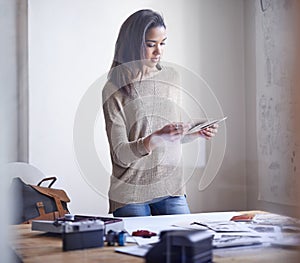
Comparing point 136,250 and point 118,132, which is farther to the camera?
point 118,132

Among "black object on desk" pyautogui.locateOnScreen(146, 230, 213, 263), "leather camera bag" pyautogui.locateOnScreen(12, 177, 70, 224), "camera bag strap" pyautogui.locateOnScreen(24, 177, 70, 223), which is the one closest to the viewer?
"black object on desk" pyautogui.locateOnScreen(146, 230, 213, 263)

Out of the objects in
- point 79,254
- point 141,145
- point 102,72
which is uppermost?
point 102,72

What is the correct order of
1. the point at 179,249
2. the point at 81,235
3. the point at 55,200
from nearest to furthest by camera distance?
the point at 179,249 < the point at 81,235 < the point at 55,200

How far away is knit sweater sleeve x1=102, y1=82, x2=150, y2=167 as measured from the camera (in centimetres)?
89

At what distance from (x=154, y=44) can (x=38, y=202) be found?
0.35 meters

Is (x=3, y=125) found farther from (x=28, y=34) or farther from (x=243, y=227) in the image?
(x=243, y=227)

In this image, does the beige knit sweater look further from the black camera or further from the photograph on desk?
the black camera

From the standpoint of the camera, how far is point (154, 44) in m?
0.93

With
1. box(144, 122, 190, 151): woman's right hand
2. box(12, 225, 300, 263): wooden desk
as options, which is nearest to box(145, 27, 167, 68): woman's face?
box(144, 122, 190, 151): woman's right hand

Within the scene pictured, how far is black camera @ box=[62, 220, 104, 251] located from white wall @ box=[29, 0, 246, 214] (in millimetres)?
105

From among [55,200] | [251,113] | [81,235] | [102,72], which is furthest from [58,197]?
[251,113]

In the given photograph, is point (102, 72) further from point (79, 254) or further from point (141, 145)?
point (79, 254)

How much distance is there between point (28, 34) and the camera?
0.79 m

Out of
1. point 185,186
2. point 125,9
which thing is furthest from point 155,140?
point 125,9
